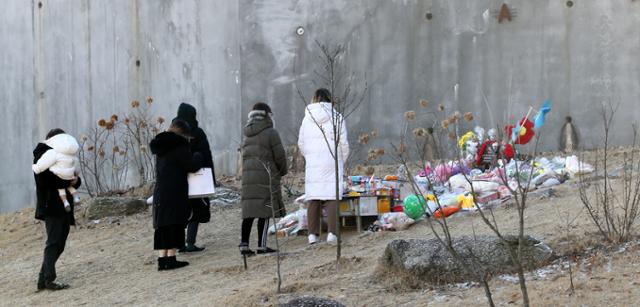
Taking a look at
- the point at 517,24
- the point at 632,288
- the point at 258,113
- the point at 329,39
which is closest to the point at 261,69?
the point at 329,39

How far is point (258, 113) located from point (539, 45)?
6143 mm

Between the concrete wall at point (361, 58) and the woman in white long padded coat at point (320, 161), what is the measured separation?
16.6 ft

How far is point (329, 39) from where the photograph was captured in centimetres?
1523

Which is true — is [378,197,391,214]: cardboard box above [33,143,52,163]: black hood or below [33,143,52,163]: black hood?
below

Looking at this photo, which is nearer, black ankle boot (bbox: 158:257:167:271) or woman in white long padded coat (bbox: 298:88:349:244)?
black ankle boot (bbox: 158:257:167:271)

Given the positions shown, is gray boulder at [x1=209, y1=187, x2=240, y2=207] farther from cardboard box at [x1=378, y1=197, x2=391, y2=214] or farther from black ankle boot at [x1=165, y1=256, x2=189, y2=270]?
black ankle boot at [x1=165, y1=256, x2=189, y2=270]

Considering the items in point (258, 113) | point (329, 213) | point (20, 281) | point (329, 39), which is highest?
point (329, 39)

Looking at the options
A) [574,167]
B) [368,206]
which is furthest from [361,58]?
[368,206]

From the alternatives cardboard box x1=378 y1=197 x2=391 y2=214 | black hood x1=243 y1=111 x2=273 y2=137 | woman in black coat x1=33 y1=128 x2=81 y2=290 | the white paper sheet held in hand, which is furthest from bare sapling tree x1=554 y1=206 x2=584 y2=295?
woman in black coat x1=33 y1=128 x2=81 y2=290

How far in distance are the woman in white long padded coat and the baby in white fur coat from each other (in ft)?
7.05

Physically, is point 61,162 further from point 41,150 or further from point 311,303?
point 311,303

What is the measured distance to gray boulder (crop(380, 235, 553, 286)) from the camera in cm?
692

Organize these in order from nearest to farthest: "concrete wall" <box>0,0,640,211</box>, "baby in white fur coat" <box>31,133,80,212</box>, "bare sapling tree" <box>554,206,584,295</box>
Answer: "bare sapling tree" <box>554,206,584,295</box>, "baby in white fur coat" <box>31,133,80,212</box>, "concrete wall" <box>0,0,640,211</box>

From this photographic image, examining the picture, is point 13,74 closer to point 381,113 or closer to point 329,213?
point 381,113
